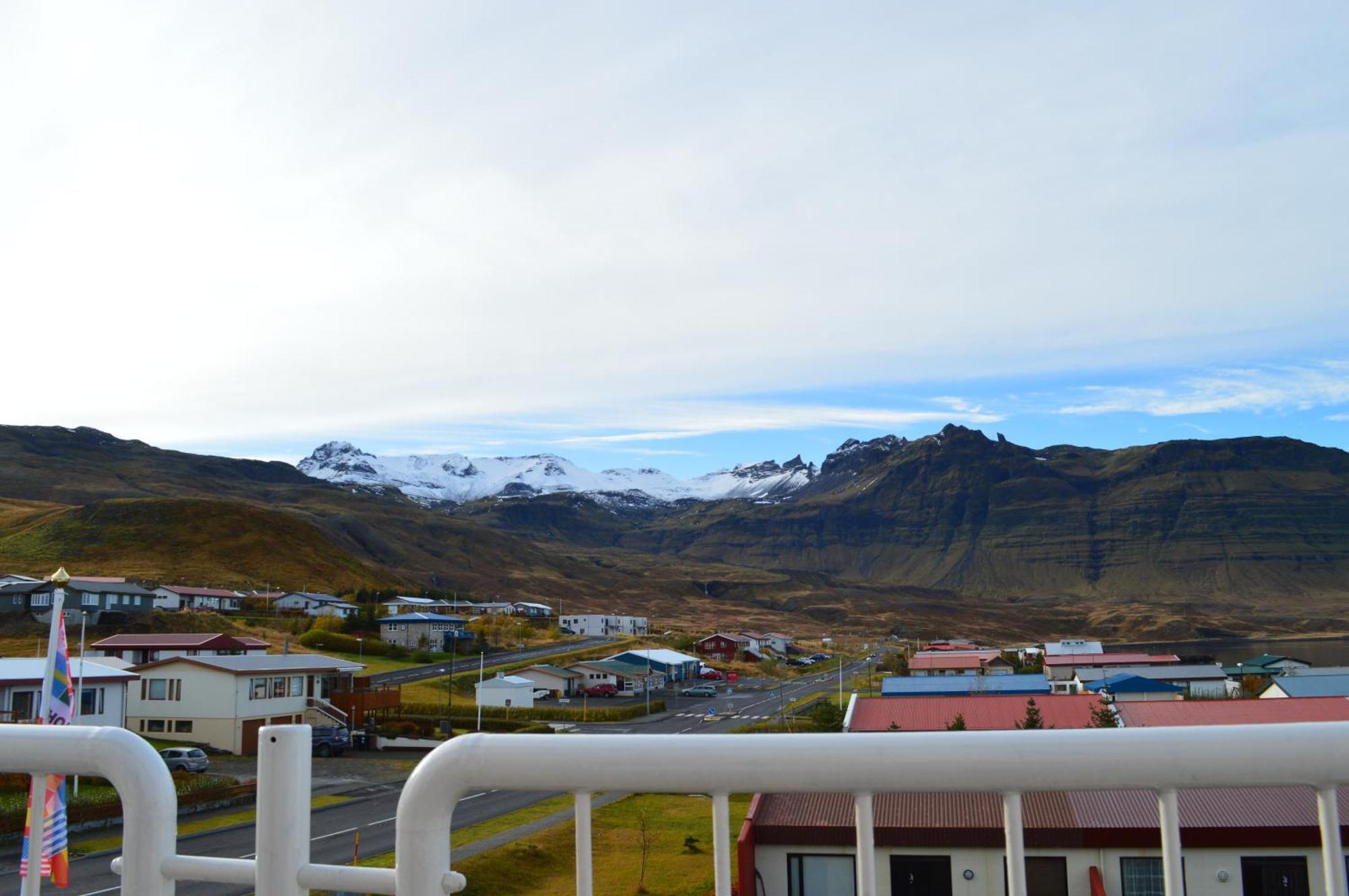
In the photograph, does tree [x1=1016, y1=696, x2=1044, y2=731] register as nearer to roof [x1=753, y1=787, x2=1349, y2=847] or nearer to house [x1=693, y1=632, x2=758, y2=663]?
roof [x1=753, y1=787, x2=1349, y2=847]

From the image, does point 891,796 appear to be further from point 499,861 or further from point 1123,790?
point 499,861

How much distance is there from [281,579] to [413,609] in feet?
89.9

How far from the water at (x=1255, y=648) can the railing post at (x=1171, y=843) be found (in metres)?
104

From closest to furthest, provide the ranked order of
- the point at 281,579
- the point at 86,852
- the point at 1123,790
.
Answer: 1. the point at 1123,790
2. the point at 86,852
3. the point at 281,579

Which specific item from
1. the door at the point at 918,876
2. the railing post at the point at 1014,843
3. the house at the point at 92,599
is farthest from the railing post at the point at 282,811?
the house at the point at 92,599

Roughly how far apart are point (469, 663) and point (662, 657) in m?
12.6

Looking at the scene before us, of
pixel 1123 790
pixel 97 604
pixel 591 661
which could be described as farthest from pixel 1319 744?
pixel 97 604

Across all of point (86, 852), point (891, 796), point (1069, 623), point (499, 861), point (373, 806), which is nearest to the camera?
point (891, 796)

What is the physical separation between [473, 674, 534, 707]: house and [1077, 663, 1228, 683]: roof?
29834mm

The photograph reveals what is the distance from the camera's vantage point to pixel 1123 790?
1.82 metres

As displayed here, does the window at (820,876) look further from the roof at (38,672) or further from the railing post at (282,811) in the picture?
the roof at (38,672)

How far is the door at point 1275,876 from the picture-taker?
1.90m

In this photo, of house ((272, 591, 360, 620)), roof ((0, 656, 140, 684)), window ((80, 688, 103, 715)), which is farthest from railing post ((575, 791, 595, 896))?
house ((272, 591, 360, 620))

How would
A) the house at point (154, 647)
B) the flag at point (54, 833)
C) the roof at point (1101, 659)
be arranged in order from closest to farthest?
the flag at point (54, 833), the house at point (154, 647), the roof at point (1101, 659)
